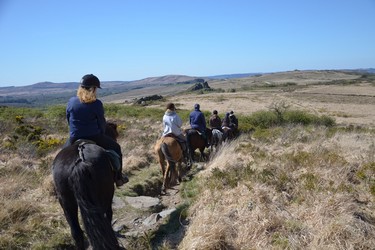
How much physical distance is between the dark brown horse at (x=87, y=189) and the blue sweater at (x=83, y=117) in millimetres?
397

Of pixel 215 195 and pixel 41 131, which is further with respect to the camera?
pixel 41 131

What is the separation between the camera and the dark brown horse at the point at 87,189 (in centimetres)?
421

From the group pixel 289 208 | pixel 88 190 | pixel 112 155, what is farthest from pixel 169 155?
pixel 88 190

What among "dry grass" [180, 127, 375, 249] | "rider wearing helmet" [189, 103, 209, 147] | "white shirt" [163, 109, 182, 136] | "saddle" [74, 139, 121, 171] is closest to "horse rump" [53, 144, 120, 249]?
"saddle" [74, 139, 121, 171]

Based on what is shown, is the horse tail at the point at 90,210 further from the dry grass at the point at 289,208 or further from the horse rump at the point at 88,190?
the dry grass at the point at 289,208

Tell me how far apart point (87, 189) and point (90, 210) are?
276 mm

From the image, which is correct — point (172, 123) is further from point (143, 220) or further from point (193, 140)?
point (143, 220)

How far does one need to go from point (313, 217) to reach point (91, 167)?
3.39 meters

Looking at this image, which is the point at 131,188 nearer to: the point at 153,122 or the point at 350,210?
the point at 350,210

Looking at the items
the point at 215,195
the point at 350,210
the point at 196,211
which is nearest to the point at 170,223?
the point at 196,211

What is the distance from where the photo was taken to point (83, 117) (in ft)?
17.0

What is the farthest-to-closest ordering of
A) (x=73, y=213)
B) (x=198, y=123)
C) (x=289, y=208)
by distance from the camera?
(x=198, y=123) < (x=289, y=208) < (x=73, y=213)

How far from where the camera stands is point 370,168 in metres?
6.82

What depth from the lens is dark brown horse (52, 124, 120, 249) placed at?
166 inches
